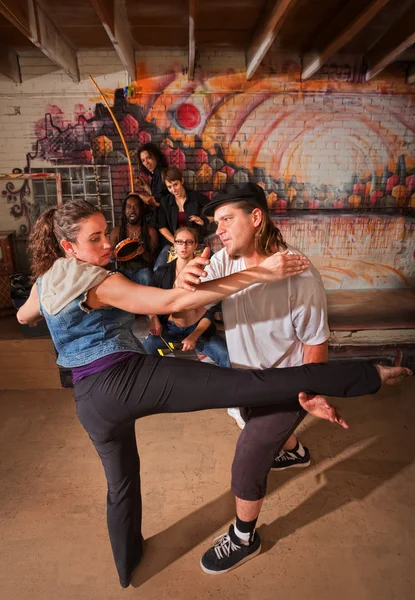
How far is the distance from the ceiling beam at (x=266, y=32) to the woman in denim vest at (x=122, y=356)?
8.16 feet

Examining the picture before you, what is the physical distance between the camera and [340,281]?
5328mm

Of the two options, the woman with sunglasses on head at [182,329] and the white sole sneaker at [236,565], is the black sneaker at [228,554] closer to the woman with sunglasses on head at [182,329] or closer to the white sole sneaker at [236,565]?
the white sole sneaker at [236,565]

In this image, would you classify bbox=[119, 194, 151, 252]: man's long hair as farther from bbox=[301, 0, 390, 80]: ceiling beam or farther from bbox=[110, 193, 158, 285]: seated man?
bbox=[301, 0, 390, 80]: ceiling beam

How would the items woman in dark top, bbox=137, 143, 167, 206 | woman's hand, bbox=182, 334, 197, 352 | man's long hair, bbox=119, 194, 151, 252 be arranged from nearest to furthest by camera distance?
woman's hand, bbox=182, 334, 197, 352, man's long hair, bbox=119, 194, 151, 252, woman in dark top, bbox=137, 143, 167, 206

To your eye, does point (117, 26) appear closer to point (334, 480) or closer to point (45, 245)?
point (45, 245)

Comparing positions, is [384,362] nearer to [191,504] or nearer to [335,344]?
[335,344]

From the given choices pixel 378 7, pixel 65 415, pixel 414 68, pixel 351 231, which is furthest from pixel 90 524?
pixel 414 68

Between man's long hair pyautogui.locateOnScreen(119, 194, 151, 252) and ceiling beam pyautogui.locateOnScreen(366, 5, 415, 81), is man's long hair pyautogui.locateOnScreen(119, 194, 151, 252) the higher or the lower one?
the lower one

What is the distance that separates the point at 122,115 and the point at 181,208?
1.35 m

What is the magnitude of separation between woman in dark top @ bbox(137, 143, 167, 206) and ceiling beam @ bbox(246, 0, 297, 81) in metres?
1.37

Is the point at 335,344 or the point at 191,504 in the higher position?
the point at 335,344

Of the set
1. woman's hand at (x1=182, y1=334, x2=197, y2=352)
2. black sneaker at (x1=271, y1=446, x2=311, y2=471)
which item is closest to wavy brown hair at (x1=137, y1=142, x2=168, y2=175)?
woman's hand at (x1=182, y1=334, x2=197, y2=352)

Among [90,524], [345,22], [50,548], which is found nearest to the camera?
[50,548]

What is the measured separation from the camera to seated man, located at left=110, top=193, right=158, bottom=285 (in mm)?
4328
